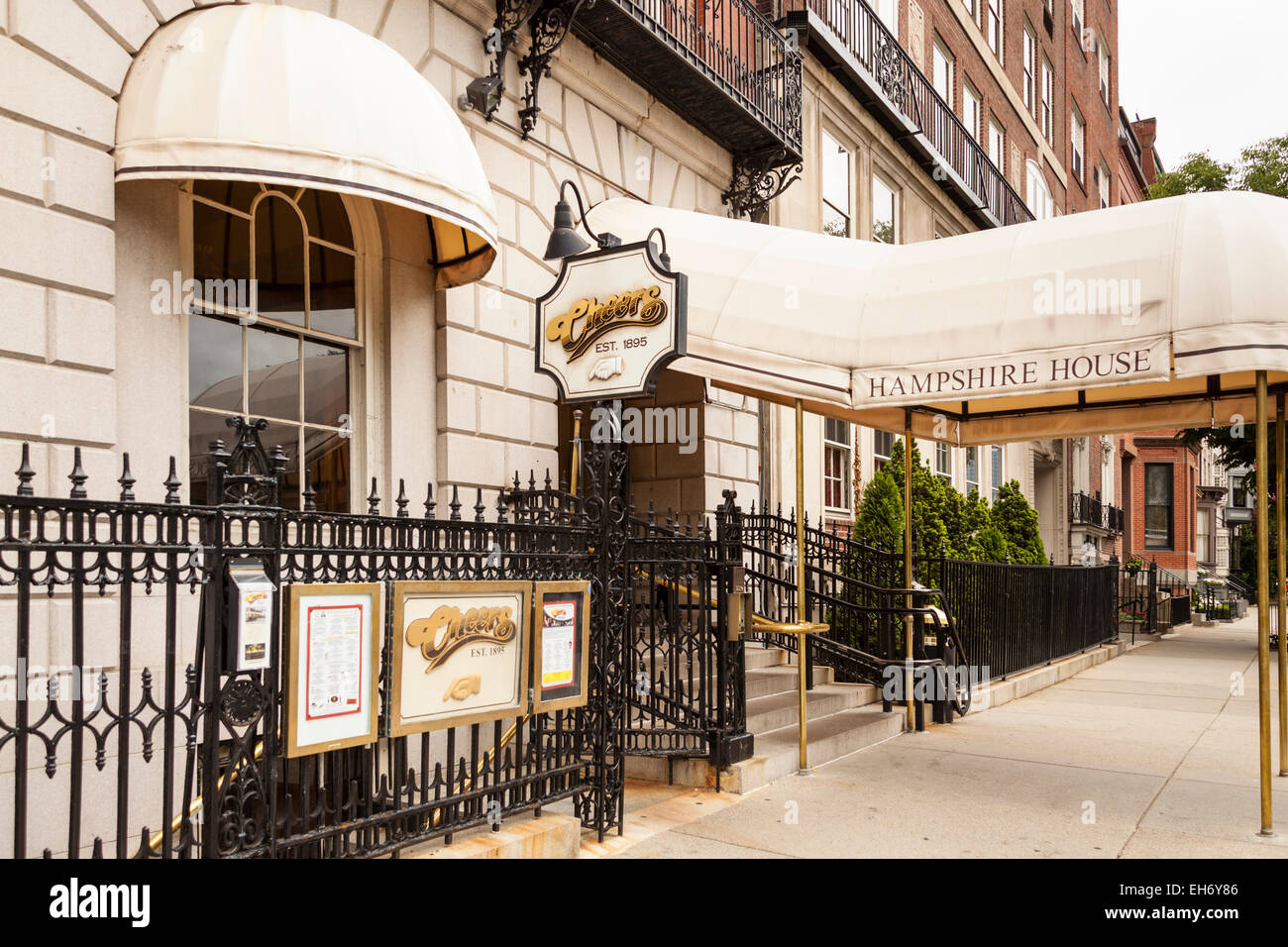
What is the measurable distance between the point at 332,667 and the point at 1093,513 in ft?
112

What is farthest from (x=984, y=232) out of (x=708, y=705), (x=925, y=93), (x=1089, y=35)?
(x=1089, y=35)

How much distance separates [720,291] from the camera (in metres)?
8.16

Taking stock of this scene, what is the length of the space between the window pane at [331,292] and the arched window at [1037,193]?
2443 centimetres

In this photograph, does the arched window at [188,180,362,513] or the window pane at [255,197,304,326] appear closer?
the arched window at [188,180,362,513]

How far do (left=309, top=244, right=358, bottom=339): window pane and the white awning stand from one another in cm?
143

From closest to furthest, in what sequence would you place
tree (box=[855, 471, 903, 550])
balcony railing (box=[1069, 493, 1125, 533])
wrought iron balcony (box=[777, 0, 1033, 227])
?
tree (box=[855, 471, 903, 550])
wrought iron balcony (box=[777, 0, 1033, 227])
balcony railing (box=[1069, 493, 1125, 533])

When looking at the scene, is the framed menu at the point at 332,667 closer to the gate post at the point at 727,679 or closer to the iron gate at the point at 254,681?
the iron gate at the point at 254,681

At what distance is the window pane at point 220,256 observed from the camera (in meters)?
6.84

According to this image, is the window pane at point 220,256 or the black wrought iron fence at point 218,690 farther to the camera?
the window pane at point 220,256

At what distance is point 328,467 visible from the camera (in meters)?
7.88

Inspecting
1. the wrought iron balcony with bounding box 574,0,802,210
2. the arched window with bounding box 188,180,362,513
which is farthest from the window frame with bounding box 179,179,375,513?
the wrought iron balcony with bounding box 574,0,802,210

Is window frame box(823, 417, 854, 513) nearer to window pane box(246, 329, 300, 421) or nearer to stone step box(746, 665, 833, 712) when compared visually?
stone step box(746, 665, 833, 712)

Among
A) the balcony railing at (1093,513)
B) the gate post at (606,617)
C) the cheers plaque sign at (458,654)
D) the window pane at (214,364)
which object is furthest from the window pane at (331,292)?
the balcony railing at (1093,513)

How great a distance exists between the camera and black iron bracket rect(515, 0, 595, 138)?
30.8ft
